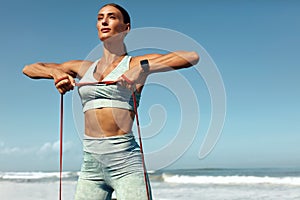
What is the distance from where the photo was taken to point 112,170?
2057mm

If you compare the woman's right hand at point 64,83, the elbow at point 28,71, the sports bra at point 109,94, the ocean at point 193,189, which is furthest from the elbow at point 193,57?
the ocean at point 193,189

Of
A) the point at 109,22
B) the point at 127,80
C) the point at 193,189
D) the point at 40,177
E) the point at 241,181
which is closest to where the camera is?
the point at 127,80

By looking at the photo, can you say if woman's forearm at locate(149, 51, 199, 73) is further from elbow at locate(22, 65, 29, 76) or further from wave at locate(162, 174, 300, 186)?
wave at locate(162, 174, 300, 186)

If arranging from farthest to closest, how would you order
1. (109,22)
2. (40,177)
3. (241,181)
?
(40,177), (241,181), (109,22)

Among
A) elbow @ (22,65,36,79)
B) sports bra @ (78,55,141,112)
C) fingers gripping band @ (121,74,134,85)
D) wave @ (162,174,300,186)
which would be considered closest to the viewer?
fingers gripping band @ (121,74,134,85)

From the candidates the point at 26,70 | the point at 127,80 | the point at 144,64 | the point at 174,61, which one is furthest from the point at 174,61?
the point at 26,70

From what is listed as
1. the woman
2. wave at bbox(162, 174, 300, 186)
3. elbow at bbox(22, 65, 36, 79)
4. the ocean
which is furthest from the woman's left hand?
wave at bbox(162, 174, 300, 186)

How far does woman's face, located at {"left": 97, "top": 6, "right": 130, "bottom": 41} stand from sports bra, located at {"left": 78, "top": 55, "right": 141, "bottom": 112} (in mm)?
174

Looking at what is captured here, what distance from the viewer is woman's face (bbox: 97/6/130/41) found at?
217 centimetres

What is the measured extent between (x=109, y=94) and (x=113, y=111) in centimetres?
9

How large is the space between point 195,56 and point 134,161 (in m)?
0.59

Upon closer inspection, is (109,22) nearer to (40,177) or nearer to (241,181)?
(241,181)

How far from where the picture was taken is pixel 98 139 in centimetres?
209

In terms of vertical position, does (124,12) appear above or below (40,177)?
above
